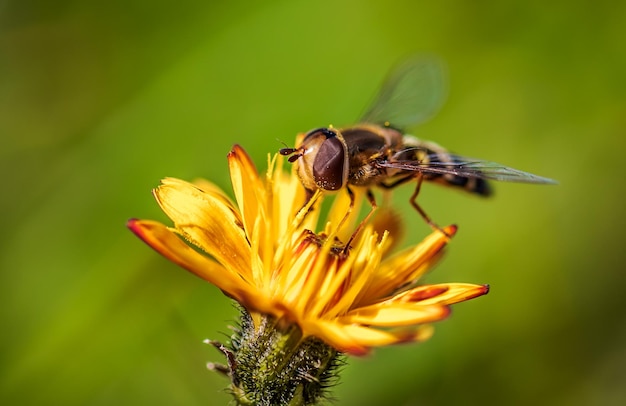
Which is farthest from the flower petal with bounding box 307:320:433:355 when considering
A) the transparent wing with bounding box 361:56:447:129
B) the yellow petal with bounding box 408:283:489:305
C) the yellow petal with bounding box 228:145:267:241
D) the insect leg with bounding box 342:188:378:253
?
the transparent wing with bounding box 361:56:447:129

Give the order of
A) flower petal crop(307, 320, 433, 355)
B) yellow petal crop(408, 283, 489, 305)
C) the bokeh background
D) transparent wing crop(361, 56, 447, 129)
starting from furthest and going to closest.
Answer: the bokeh background, transparent wing crop(361, 56, 447, 129), yellow petal crop(408, 283, 489, 305), flower petal crop(307, 320, 433, 355)

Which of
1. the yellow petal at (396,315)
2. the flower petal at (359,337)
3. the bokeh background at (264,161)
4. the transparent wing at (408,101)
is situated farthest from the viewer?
the bokeh background at (264,161)

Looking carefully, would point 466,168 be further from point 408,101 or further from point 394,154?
point 408,101

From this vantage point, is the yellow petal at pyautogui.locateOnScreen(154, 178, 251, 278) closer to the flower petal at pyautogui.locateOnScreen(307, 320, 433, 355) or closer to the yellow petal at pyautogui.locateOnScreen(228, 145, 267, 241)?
the yellow petal at pyautogui.locateOnScreen(228, 145, 267, 241)

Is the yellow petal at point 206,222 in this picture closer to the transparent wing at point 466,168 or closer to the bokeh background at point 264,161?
the transparent wing at point 466,168

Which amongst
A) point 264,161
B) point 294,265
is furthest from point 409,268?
point 264,161

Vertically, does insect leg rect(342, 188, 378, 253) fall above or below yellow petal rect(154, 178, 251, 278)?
above

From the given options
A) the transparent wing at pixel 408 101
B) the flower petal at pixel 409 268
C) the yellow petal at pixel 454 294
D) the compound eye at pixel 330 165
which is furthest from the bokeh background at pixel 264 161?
the yellow petal at pixel 454 294
